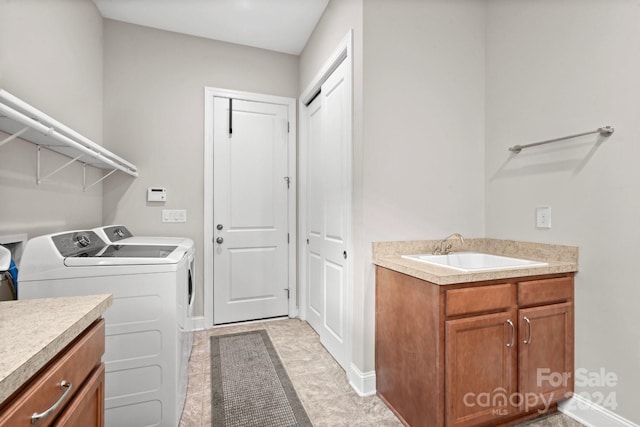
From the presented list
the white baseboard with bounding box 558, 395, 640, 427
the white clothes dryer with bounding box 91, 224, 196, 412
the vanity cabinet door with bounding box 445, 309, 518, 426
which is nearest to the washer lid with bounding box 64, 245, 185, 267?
the white clothes dryer with bounding box 91, 224, 196, 412

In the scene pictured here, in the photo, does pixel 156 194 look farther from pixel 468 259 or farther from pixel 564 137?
pixel 564 137

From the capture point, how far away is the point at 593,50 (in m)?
1.61

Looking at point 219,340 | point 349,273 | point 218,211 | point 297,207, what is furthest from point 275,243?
point 349,273

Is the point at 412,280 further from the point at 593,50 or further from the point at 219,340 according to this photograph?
the point at 219,340

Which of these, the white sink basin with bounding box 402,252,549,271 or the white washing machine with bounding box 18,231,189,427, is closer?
the white washing machine with bounding box 18,231,189,427

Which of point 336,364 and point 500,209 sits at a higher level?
point 500,209

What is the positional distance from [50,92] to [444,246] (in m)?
2.60

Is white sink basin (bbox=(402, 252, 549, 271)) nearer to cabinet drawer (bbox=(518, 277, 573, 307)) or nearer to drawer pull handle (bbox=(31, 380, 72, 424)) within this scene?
cabinet drawer (bbox=(518, 277, 573, 307))

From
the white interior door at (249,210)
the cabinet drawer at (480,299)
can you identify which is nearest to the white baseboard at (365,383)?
the cabinet drawer at (480,299)

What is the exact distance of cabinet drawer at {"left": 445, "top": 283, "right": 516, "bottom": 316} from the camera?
4.60 feet

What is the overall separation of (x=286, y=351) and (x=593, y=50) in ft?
8.90

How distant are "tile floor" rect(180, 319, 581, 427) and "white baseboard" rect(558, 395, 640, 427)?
0.05 metres

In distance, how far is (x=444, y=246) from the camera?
6.79 feet

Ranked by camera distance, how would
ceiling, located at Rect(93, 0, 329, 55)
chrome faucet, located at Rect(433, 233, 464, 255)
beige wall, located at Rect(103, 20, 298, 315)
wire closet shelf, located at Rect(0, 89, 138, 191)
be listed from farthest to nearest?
beige wall, located at Rect(103, 20, 298, 315)
ceiling, located at Rect(93, 0, 329, 55)
chrome faucet, located at Rect(433, 233, 464, 255)
wire closet shelf, located at Rect(0, 89, 138, 191)
